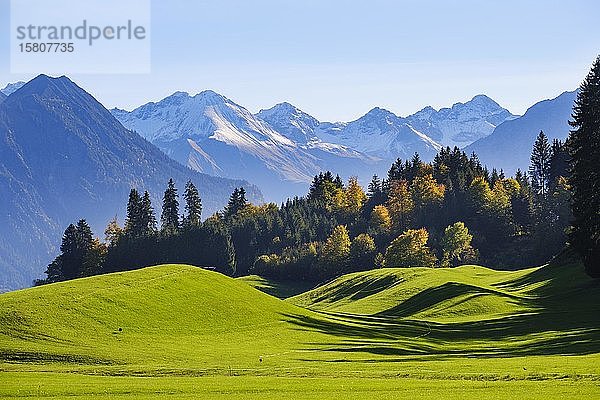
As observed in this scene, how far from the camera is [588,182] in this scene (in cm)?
7200

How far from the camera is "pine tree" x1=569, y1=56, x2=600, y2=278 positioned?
7056cm

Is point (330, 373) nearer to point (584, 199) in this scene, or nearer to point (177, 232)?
point (584, 199)

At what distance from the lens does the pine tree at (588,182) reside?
70562 millimetres

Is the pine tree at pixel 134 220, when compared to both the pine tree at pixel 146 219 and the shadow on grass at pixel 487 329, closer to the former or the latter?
the pine tree at pixel 146 219

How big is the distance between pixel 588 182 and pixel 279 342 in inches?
1388

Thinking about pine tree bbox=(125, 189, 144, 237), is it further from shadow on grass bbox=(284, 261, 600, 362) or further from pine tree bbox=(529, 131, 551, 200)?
shadow on grass bbox=(284, 261, 600, 362)

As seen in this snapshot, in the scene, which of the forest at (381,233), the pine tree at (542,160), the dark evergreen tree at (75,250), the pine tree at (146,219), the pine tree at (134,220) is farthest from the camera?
the pine tree at (146,219)

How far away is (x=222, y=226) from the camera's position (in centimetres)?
19200

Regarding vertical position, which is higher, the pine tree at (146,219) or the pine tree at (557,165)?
the pine tree at (557,165)

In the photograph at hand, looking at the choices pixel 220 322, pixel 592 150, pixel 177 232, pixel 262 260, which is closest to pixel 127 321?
pixel 220 322

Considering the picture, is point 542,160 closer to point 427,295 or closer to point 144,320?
point 427,295

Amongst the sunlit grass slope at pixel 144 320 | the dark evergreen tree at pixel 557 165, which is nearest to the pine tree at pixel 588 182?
the sunlit grass slope at pixel 144 320

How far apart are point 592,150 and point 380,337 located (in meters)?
29.0

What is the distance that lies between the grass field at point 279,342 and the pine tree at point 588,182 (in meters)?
4.50
